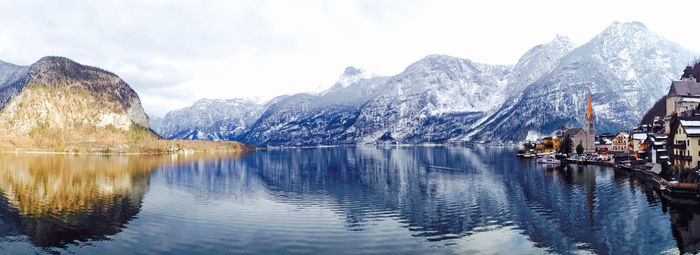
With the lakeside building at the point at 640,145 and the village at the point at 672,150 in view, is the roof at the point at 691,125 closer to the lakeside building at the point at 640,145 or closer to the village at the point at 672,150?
the village at the point at 672,150

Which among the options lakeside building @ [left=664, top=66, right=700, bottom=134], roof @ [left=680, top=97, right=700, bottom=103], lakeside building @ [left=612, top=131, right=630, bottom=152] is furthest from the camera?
lakeside building @ [left=612, top=131, right=630, bottom=152]

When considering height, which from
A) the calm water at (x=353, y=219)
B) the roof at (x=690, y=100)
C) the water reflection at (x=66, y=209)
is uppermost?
the roof at (x=690, y=100)

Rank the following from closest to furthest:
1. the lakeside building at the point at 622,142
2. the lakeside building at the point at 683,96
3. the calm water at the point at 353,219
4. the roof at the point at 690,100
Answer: the calm water at the point at 353,219 < the lakeside building at the point at 683,96 < the roof at the point at 690,100 < the lakeside building at the point at 622,142

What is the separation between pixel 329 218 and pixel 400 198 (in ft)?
72.8

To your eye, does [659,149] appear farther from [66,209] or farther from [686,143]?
[66,209]

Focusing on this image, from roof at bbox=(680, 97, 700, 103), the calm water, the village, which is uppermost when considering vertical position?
roof at bbox=(680, 97, 700, 103)

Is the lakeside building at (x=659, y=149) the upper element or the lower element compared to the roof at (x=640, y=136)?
lower

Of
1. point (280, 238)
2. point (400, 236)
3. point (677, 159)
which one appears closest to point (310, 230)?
point (280, 238)

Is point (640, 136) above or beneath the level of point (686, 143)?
above

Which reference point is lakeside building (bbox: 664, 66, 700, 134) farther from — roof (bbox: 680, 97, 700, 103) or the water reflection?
the water reflection

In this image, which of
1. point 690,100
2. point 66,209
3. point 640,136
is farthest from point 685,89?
point 66,209

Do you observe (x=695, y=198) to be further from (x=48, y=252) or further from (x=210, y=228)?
(x=48, y=252)

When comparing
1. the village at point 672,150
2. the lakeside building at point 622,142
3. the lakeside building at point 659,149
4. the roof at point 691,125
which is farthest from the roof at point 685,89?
the roof at point 691,125

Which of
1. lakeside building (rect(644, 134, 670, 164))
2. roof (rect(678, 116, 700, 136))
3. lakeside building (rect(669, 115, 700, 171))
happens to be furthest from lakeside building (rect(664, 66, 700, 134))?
roof (rect(678, 116, 700, 136))
